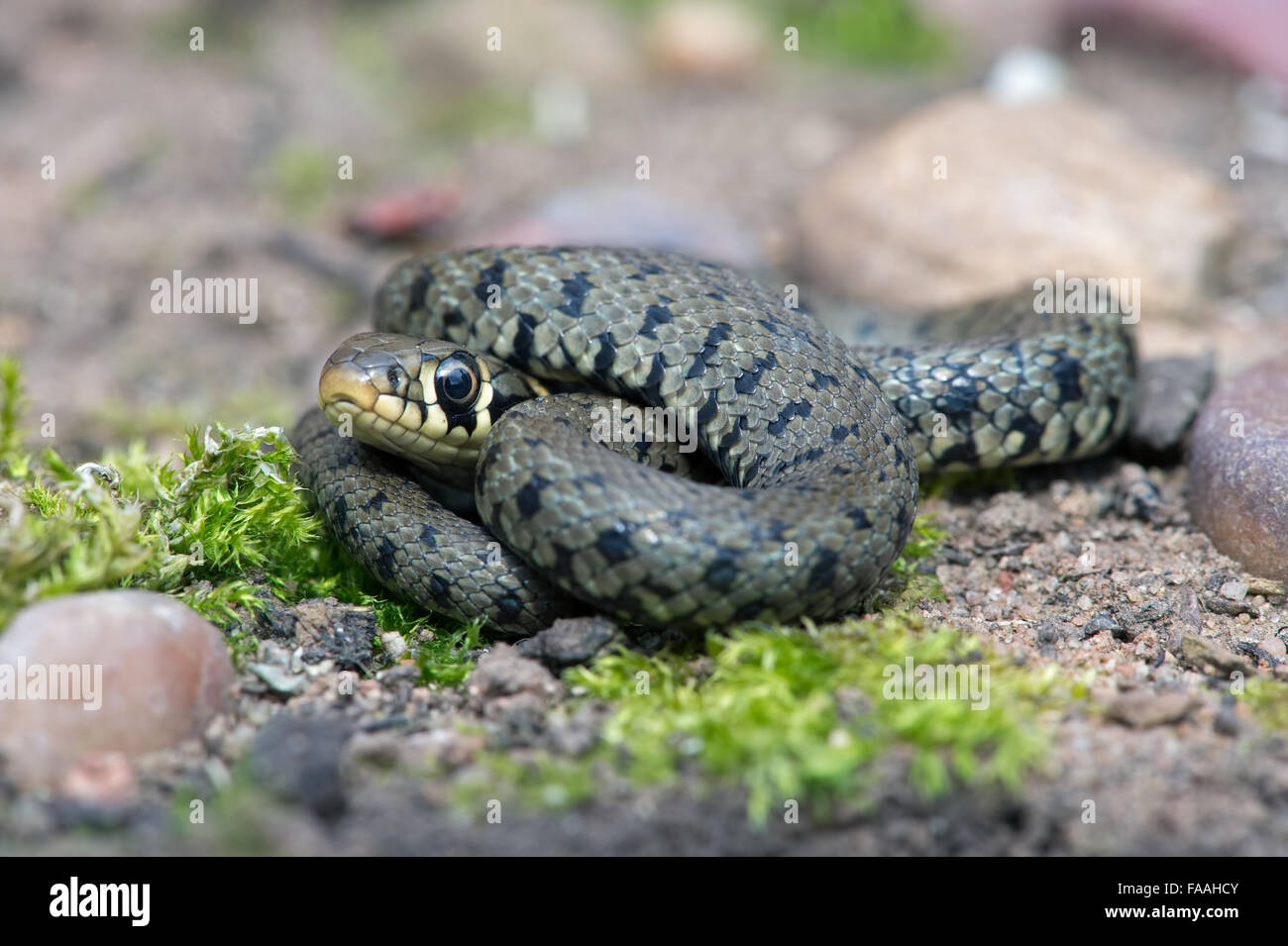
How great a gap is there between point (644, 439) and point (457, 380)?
0.90 metres

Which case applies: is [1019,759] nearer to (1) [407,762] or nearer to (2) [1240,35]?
(1) [407,762]

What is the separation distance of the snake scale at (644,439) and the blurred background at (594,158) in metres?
1.95

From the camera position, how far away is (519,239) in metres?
8.42

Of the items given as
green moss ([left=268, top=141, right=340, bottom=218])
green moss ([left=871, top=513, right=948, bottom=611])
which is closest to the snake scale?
green moss ([left=871, top=513, right=948, bottom=611])

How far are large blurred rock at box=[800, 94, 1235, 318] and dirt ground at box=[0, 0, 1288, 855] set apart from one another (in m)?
0.52

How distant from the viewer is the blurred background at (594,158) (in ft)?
25.0

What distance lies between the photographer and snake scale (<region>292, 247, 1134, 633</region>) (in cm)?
410

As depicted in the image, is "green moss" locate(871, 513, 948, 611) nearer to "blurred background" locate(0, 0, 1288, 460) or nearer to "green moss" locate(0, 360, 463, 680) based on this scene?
"green moss" locate(0, 360, 463, 680)

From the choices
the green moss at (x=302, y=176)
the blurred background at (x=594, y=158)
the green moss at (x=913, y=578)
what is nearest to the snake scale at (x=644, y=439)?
the green moss at (x=913, y=578)

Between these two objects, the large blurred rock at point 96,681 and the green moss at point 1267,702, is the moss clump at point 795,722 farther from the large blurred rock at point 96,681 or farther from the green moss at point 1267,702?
the large blurred rock at point 96,681

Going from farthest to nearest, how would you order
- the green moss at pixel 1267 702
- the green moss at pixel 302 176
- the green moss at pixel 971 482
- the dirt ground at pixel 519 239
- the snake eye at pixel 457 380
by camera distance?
the green moss at pixel 302 176
the green moss at pixel 971 482
the snake eye at pixel 457 380
the green moss at pixel 1267 702
the dirt ground at pixel 519 239

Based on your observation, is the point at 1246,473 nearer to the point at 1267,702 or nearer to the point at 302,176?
the point at 1267,702

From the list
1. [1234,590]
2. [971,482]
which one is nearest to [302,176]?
[971,482]

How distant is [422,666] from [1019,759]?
90.4 inches
